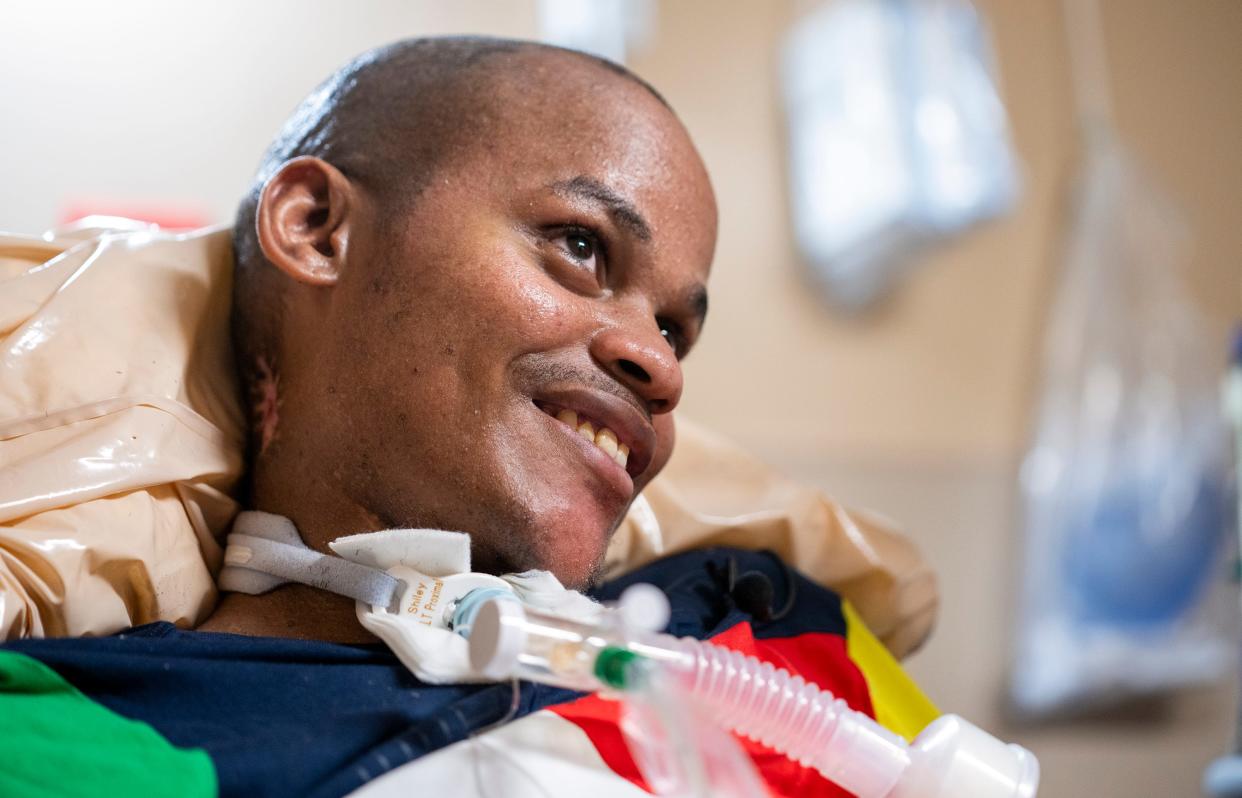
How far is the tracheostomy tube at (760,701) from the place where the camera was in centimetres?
71

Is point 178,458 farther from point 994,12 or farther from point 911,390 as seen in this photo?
point 994,12

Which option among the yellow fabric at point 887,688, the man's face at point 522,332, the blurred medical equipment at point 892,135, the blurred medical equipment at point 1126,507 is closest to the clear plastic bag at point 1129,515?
the blurred medical equipment at point 1126,507

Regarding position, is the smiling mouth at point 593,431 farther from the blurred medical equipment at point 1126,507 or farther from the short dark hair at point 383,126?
the blurred medical equipment at point 1126,507

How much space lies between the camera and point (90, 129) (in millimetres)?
1887

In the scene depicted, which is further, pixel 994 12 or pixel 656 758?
pixel 994 12

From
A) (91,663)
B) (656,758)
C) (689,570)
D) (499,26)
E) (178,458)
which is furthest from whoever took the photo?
(499,26)

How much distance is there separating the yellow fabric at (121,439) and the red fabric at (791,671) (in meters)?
0.19

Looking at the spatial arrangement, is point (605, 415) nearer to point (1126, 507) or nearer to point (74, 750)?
point (74, 750)

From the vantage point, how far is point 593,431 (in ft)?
3.27

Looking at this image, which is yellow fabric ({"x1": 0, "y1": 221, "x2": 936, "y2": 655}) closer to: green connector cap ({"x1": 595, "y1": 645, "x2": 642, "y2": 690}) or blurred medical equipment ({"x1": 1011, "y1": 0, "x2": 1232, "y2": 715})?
green connector cap ({"x1": 595, "y1": 645, "x2": 642, "y2": 690})

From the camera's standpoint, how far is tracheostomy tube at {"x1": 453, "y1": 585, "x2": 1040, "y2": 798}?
0.71 metres

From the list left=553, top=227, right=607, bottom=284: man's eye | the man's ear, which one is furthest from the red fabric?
the man's ear

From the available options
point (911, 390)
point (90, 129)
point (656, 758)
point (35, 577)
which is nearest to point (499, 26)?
point (90, 129)

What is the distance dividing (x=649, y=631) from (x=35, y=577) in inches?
19.2
